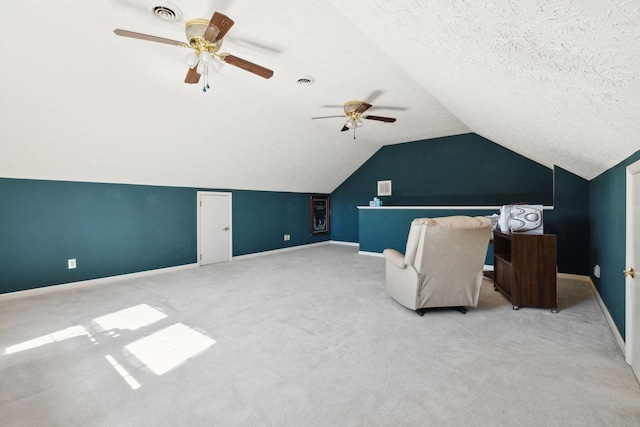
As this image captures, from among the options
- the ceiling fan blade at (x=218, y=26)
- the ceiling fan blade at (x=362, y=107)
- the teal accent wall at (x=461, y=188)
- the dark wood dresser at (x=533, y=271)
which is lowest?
the dark wood dresser at (x=533, y=271)

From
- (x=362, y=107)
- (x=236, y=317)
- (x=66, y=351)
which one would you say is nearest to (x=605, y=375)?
(x=236, y=317)

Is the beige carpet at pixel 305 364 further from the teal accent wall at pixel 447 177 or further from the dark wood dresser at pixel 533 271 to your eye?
the teal accent wall at pixel 447 177

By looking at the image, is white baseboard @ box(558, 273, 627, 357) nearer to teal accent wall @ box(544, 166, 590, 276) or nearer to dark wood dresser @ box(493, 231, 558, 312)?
teal accent wall @ box(544, 166, 590, 276)

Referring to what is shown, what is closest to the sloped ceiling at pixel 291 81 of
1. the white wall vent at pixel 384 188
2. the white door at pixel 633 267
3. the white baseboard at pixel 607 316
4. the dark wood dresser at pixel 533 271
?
the white door at pixel 633 267

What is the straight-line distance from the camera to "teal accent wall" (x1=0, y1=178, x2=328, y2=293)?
12.7 feet

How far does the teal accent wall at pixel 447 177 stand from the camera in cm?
598

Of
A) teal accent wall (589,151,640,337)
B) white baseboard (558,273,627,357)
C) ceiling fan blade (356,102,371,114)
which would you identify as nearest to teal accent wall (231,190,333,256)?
ceiling fan blade (356,102,371,114)

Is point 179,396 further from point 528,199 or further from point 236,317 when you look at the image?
point 528,199

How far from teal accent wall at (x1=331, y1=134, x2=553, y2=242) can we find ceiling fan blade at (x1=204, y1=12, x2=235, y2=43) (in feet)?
19.7

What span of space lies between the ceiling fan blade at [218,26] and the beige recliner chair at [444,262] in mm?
2360

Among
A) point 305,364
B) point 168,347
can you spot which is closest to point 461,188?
point 305,364

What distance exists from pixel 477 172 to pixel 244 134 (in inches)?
203

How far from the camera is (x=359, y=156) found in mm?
7824

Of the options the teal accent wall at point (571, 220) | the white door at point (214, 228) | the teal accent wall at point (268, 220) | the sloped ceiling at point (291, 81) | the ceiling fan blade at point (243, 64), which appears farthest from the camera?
the teal accent wall at point (268, 220)
